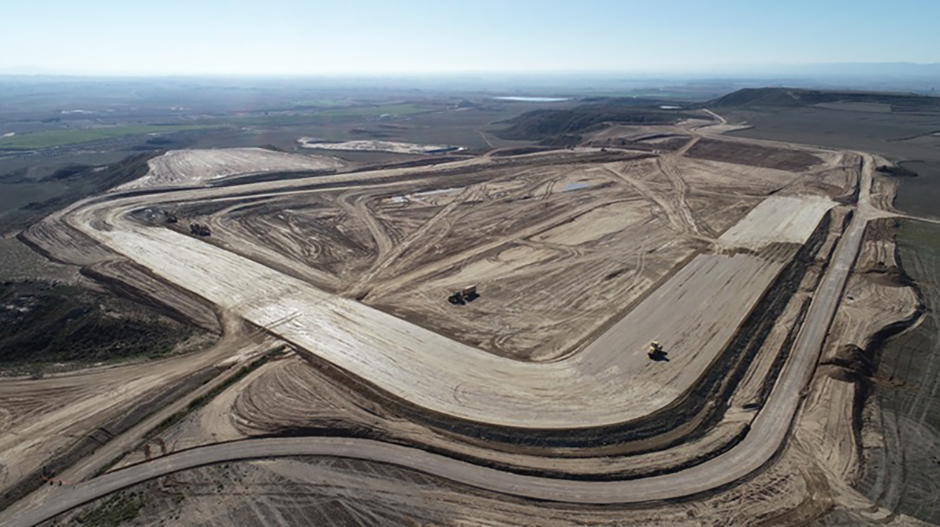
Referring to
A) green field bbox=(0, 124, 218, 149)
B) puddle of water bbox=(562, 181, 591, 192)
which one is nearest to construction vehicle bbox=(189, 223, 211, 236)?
puddle of water bbox=(562, 181, 591, 192)

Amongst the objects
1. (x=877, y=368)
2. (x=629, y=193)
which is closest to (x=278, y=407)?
(x=877, y=368)

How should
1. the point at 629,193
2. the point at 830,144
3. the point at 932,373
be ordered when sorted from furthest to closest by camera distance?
the point at 830,144
the point at 629,193
the point at 932,373

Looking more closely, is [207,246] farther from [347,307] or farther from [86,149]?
[86,149]

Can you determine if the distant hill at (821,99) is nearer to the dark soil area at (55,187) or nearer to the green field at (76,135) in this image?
the dark soil area at (55,187)

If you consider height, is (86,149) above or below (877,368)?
above

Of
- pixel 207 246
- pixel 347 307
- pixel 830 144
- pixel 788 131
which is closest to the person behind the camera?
pixel 347 307

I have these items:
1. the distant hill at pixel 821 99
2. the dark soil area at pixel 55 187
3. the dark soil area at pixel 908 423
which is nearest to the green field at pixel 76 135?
the dark soil area at pixel 55 187
